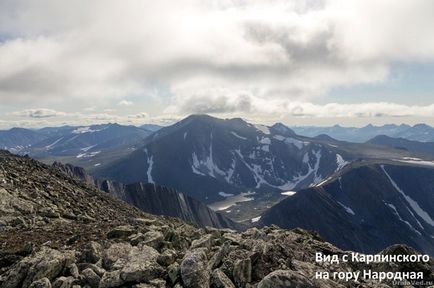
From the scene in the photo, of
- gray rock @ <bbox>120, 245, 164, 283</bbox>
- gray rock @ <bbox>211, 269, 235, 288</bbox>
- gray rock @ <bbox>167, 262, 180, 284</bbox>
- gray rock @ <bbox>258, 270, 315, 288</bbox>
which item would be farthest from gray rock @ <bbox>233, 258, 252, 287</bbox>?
gray rock @ <bbox>120, 245, 164, 283</bbox>

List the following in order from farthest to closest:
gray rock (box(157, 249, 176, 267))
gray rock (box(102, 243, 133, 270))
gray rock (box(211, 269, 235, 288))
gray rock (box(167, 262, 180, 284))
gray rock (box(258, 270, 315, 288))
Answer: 1. gray rock (box(157, 249, 176, 267))
2. gray rock (box(102, 243, 133, 270))
3. gray rock (box(167, 262, 180, 284))
4. gray rock (box(211, 269, 235, 288))
5. gray rock (box(258, 270, 315, 288))

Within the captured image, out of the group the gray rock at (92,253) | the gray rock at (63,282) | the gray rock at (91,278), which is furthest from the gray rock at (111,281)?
the gray rock at (92,253)

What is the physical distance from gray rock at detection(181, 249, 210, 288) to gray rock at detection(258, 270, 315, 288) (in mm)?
3222

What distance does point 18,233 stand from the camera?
107 ft

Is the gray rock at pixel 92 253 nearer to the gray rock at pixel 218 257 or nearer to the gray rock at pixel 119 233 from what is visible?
the gray rock at pixel 119 233

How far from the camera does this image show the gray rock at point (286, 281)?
784 inches

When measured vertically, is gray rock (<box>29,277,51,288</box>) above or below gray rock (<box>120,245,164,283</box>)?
below

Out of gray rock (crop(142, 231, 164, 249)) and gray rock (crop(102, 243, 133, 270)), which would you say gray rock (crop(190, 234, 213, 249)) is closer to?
gray rock (crop(142, 231, 164, 249))

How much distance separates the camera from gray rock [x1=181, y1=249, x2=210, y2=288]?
21.5 m

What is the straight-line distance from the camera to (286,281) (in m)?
19.9

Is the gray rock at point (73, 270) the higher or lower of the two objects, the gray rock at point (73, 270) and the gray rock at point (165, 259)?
the lower

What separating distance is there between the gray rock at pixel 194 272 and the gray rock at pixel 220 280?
0.35 m

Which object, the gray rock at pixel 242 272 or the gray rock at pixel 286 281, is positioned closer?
the gray rock at pixel 286 281

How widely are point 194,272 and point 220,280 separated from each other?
1495 millimetres
